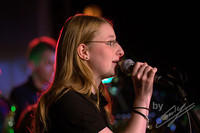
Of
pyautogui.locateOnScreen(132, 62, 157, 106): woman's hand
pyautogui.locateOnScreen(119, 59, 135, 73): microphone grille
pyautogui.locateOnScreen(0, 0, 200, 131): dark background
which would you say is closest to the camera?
pyautogui.locateOnScreen(132, 62, 157, 106): woman's hand

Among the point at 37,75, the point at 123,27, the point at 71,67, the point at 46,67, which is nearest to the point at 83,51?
the point at 71,67

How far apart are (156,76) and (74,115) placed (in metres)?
0.50

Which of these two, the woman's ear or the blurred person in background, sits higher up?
the woman's ear

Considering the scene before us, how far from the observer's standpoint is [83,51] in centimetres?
138

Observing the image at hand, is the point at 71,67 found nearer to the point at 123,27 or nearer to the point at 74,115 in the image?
the point at 74,115

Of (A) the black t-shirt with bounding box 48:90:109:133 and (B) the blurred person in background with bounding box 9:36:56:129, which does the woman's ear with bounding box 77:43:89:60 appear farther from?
(B) the blurred person in background with bounding box 9:36:56:129

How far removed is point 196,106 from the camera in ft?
4.15

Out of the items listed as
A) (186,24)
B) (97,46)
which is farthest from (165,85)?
(186,24)

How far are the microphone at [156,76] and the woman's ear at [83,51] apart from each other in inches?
8.4

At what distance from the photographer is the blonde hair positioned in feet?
4.17

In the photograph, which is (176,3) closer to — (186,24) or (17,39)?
(186,24)

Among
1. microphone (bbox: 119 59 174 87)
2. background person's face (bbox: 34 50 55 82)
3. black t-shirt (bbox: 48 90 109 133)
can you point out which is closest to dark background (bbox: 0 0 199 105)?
background person's face (bbox: 34 50 55 82)

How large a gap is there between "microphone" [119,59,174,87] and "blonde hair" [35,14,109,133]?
0.65 ft

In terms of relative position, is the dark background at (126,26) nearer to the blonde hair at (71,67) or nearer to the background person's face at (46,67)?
the background person's face at (46,67)
